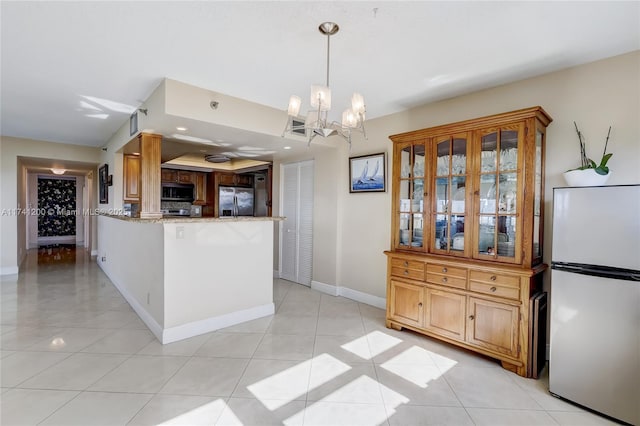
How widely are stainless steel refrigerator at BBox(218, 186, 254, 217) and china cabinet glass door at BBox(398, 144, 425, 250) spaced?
549 centimetres

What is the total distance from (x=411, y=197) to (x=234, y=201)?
5.66 meters

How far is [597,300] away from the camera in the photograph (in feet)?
6.46

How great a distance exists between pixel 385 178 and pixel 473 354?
2.19 metres

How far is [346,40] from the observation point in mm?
2199

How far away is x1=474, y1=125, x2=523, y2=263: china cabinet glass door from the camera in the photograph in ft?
8.27

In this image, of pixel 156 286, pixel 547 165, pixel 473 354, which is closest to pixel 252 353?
pixel 156 286

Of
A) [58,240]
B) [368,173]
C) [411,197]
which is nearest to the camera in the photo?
[411,197]

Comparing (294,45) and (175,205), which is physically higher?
(294,45)

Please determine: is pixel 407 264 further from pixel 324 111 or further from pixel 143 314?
pixel 143 314

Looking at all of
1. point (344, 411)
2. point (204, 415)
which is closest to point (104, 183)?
point (204, 415)

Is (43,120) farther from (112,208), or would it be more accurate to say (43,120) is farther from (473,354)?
(473,354)

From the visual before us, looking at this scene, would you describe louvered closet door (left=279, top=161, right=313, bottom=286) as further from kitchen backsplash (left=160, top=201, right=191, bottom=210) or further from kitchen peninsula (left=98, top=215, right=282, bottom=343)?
kitchen backsplash (left=160, top=201, right=191, bottom=210)

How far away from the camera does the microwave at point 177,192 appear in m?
7.36

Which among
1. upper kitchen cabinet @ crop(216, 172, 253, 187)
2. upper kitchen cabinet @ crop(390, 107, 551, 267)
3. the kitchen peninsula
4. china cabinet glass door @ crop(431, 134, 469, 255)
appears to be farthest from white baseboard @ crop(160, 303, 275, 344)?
upper kitchen cabinet @ crop(216, 172, 253, 187)
